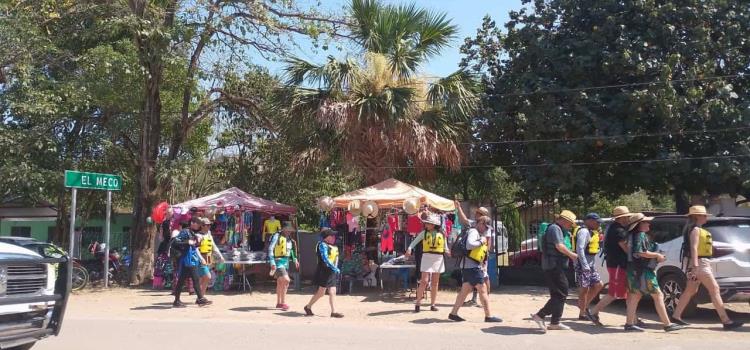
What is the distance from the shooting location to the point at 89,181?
571 inches

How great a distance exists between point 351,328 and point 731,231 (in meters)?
5.78

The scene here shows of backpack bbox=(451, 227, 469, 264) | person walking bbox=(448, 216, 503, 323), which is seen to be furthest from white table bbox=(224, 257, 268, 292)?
person walking bbox=(448, 216, 503, 323)

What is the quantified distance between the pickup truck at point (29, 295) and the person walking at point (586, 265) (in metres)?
6.76

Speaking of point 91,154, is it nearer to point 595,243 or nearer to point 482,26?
point 482,26

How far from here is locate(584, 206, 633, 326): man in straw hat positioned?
933 centimetres

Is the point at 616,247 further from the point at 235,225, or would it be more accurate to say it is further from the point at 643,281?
the point at 235,225

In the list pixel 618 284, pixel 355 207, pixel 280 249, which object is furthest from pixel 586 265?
pixel 355 207

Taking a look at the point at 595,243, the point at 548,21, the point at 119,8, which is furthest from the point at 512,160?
the point at 119,8

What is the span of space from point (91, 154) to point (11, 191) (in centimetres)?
221

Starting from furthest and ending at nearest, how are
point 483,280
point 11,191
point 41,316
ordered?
point 11,191 < point 483,280 < point 41,316

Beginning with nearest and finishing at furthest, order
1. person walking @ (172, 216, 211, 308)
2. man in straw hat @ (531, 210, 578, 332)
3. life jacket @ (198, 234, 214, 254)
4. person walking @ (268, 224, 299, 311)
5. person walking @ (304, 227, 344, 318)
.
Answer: man in straw hat @ (531, 210, 578, 332) → person walking @ (304, 227, 344, 318) → person walking @ (268, 224, 299, 311) → person walking @ (172, 216, 211, 308) → life jacket @ (198, 234, 214, 254)

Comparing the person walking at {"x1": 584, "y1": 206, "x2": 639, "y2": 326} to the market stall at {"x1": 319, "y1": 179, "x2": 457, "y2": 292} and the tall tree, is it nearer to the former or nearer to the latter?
the market stall at {"x1": 319, "y1": 179, "x2": 457, "y2": 292}

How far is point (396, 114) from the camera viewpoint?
47.9 ft

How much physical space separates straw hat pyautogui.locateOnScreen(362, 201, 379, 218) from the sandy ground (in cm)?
167
